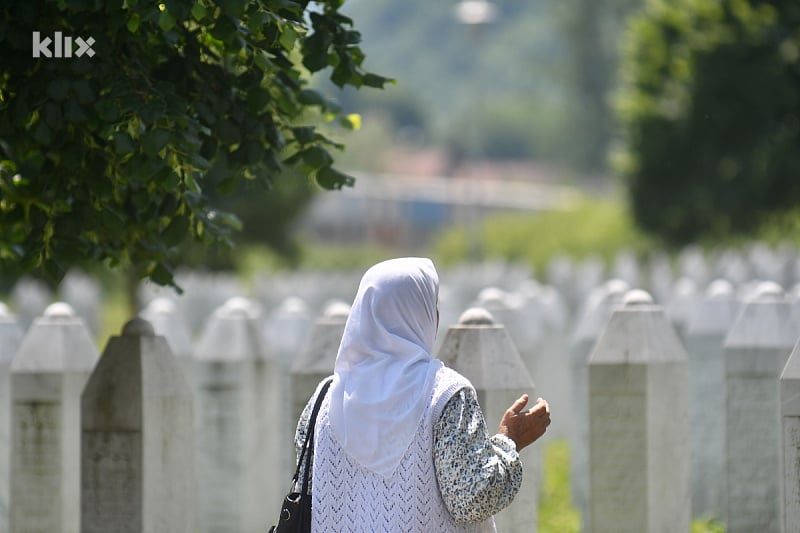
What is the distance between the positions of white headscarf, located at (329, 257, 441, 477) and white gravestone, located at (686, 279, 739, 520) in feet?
17.8

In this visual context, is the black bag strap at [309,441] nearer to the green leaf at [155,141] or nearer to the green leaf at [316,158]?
the green leaf at [155,141]

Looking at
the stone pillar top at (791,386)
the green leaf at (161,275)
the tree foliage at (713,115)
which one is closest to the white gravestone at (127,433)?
the green leaf at (161,275)

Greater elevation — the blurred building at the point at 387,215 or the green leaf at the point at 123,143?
the blurred building at the point at 387,215

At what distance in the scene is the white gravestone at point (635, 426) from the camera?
284 inches

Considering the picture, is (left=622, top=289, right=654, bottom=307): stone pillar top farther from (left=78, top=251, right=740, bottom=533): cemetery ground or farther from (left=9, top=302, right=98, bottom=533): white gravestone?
(left=9, top=302, right=98, bottom=533): white gravestone

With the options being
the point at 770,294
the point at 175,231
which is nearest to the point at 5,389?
the point at 175,231

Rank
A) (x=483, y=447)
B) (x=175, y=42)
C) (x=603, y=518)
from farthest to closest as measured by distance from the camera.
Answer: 1. (x=603, y=518)
2. (x=175, y=42)
3. (x=483, y=447)

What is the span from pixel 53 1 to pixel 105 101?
628mm

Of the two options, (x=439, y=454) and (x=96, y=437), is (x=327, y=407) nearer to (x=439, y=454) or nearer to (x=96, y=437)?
(x=439, y=454)

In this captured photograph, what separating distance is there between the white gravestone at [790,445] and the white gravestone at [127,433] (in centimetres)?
271

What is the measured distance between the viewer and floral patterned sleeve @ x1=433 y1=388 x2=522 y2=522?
4.68m

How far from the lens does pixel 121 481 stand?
695 cm

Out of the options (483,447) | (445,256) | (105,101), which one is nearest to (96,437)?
(105,101)

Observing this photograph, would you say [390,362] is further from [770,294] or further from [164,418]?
[770,294]
